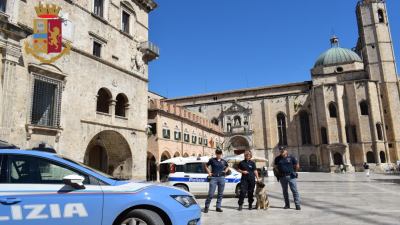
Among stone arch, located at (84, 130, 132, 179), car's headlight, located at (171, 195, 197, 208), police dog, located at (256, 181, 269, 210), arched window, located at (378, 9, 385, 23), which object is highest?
arched window, located at (378, 9, 385, 23)

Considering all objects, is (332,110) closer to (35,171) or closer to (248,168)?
(248,168)

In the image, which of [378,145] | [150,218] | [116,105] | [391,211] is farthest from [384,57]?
[150,218]

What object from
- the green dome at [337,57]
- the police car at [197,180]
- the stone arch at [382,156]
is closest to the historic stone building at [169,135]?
the police car at [197,180]

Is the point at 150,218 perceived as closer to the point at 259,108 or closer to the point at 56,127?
the point at 56,127

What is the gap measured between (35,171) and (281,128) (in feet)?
197

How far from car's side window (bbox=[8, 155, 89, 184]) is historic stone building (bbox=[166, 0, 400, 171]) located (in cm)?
5266

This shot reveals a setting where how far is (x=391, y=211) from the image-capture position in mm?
8312

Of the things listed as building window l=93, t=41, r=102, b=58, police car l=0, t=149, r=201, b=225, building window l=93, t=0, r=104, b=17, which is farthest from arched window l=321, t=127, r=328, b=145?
police car l=0, t=149, r=201, b=225

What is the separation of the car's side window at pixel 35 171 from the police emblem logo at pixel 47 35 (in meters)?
12.9

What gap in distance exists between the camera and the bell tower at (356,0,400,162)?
53062 mm

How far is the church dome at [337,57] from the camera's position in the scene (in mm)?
60237

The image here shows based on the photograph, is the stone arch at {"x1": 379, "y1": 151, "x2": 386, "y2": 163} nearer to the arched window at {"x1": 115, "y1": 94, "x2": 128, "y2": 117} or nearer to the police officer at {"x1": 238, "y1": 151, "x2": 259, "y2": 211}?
the arched window at {"x1": 115, "y1": 94, "x2": 128, "y2": 117}

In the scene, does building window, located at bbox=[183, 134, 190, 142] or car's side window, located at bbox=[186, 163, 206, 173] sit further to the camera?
building window, located at bbox=[183, 134, 190, 142]

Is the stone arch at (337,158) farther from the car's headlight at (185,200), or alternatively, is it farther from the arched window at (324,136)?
the car's headlight at (185,200)
